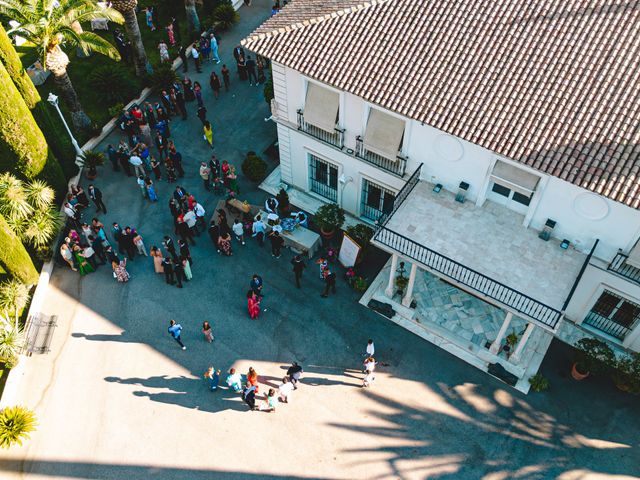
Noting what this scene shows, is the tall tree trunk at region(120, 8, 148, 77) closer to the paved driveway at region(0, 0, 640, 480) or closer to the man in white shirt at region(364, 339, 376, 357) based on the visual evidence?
the paved driveway at region(0, 0, 640, 480)

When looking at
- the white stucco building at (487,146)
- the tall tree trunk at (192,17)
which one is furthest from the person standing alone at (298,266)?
the tall tree trunk at (192,17)

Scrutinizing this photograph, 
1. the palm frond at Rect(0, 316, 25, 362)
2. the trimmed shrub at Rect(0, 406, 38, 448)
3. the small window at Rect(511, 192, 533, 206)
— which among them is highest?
the small window at Rect(511, 192, 533, 206)

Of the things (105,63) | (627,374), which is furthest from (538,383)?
(105,63)

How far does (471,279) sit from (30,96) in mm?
19577

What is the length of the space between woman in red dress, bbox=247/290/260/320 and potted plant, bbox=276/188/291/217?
5.20 metres

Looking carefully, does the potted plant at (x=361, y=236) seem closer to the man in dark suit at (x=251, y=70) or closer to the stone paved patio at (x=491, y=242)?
the stone paved patio at (x=491, y=242)

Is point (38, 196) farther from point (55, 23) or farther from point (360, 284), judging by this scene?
point (360, 284)

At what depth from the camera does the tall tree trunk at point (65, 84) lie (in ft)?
84.9

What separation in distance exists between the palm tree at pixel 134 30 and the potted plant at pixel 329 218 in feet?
46.8

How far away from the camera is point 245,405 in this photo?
21.0 meters

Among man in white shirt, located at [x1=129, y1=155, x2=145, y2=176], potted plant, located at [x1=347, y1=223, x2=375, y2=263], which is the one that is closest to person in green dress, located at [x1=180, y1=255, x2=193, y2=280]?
man in white shirt, located at [x1=129, y1=155, x2=145, y2=176]

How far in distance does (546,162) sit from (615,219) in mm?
3222

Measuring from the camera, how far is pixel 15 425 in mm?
19688

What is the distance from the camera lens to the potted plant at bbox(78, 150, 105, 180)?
2770 centimetres
